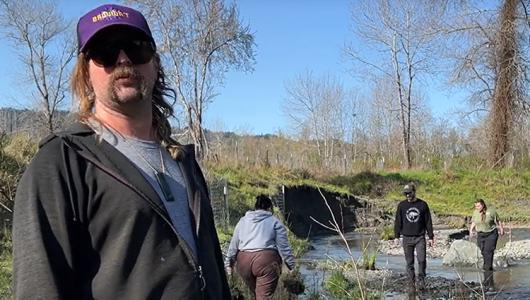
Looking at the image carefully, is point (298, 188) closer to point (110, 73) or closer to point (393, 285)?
point (393, 285)

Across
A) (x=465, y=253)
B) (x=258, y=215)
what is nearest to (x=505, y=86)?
(x=465, y=253)

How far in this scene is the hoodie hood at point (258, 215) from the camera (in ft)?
26.8

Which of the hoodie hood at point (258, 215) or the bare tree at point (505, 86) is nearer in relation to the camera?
the hoodie hood at point (258, 215)

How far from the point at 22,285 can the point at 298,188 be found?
28874 millimetres

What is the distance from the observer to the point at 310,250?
19891 mm

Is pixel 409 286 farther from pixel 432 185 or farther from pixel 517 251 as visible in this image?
pixel 432 185

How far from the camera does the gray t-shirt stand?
2.13 metres

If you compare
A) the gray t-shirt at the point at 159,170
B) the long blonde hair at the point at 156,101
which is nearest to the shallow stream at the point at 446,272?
the long blonde hair at the point at 156,101

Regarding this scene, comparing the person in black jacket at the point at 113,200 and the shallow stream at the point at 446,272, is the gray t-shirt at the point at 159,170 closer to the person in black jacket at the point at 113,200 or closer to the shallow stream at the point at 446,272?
the person in black jacket at the point at 113,200

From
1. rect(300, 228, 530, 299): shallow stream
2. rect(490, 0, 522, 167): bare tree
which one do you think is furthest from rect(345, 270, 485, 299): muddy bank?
rect(490, 0, 522, 167): bare tree

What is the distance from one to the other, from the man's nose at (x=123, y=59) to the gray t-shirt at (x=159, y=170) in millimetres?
220

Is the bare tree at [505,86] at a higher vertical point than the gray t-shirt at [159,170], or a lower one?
higher

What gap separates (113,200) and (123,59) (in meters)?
0.48

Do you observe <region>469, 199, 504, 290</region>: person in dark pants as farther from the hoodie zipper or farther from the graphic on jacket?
the hoodie zipper
